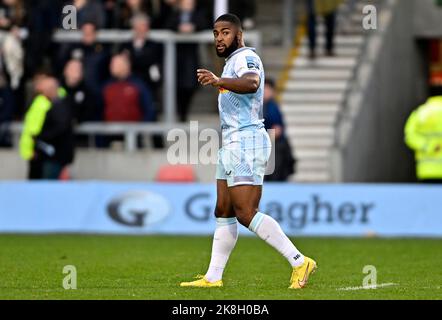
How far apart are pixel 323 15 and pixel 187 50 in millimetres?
3007

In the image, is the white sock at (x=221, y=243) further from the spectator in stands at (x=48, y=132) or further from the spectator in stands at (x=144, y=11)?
the spectator in stands at (x=144, y=11)

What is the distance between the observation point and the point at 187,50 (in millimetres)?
23516

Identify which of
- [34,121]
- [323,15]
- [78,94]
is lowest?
[34,121]

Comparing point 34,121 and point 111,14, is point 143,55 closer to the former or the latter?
point 111,14

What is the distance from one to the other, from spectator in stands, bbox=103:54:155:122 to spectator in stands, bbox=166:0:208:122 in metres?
0.84

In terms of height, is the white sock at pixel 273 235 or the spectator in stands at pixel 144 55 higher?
the spectator in stands at pixel 144 55

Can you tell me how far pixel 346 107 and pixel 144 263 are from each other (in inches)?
376

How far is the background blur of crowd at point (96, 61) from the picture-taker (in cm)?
2275

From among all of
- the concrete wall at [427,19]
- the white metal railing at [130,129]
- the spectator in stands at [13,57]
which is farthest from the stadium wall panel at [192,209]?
the concrete wall at [427,19]

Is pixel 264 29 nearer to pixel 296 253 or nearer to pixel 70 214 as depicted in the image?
pixel 70 214

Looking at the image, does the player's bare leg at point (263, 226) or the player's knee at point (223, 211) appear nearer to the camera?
the player's bare leg at point (263, 226)

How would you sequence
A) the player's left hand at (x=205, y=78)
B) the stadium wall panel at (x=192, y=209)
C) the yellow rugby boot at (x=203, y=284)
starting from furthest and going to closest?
the stadium wall panel at (x=192, y=209), the yellow rugby boot at (x=203, y=284), the player's left hand at (x=205, y=78)

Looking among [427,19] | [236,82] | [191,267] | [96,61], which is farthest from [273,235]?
[427,19]

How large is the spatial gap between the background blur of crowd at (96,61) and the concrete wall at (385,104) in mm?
2564
